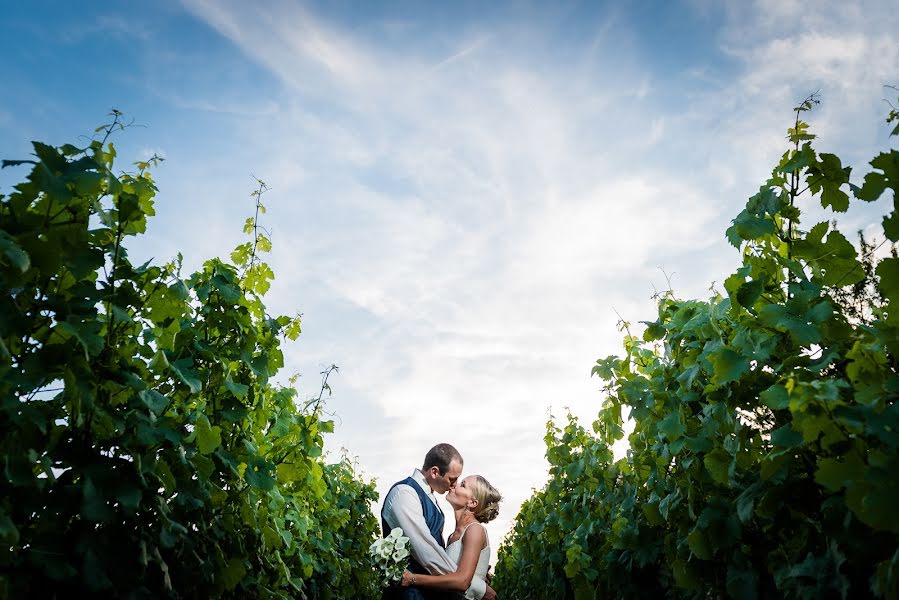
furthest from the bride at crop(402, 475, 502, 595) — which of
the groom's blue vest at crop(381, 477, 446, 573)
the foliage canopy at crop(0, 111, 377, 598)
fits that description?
the foliage canopy at crop(0, 111, 377, 598)

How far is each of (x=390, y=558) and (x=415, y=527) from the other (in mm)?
351

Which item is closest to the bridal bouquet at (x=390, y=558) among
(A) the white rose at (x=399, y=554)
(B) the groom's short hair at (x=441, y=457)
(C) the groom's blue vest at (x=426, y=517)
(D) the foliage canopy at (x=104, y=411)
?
(A) the white rose at (x=399, y=554)

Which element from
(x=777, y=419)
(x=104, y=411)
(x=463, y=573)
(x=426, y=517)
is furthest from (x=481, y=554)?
(x=104, y=411)

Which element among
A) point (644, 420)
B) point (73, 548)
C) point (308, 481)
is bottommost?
point (73, 548)

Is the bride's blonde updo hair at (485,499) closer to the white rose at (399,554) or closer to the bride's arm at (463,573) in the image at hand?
the bride's arm at (463,573)

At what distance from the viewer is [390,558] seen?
4.28 metres

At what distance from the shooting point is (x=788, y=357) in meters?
2.26

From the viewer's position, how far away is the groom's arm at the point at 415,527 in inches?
181

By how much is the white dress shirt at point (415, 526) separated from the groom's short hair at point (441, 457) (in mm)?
349

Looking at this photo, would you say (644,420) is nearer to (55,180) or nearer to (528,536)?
(55,180)

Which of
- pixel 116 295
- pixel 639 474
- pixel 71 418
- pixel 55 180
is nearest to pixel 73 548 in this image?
pixel 71 418

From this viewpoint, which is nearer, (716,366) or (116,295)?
(116,295)

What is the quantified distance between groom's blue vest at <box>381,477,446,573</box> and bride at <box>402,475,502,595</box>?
0.12 meters

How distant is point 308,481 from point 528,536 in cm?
→ 552
